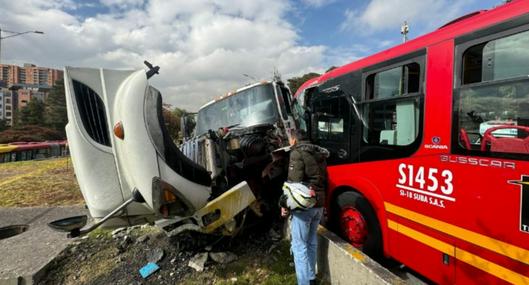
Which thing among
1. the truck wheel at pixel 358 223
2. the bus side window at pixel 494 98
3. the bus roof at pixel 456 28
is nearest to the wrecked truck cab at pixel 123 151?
the truck wheel at pixel 358 223

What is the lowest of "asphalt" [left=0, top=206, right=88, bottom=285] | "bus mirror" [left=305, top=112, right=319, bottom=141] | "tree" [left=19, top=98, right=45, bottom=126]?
"asphalt" [left=0, top=206, right=88, bottom=285]

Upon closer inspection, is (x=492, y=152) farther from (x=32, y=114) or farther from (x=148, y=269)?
(x=32, y=114)

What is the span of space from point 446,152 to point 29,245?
600cm

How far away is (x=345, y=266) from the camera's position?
300cm

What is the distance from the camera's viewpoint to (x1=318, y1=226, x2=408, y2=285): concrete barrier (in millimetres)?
2615

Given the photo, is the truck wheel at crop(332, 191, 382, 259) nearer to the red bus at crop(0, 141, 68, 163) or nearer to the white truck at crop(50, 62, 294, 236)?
the white truck at crop(50, 62, 294, 236)

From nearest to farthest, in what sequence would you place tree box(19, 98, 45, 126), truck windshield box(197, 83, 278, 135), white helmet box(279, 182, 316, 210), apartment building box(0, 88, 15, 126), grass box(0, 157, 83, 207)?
white helmet box(279, 182, 316, 210), truck windshield box(197, 83, 278, 135), grass box(0, 157, 83, 207), tree box(19, 98, 45, 126), apartment building box(0, 88, 15, 126)

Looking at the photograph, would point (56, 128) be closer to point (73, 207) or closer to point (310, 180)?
point (73, 207)

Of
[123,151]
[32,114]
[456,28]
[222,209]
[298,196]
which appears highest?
[32,114]

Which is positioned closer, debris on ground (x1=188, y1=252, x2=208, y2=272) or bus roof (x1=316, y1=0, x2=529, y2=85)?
bus roof (x1=316, y1=0, x2=529, y2=85)

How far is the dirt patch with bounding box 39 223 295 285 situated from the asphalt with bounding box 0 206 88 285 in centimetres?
18

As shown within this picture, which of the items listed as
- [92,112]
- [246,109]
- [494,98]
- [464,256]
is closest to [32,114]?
[246,109]

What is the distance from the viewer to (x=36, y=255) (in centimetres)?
432

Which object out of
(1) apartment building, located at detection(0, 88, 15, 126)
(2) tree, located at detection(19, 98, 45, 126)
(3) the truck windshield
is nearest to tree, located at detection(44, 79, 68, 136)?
(2) tree, located at detection(19, 98, 45, 126)
